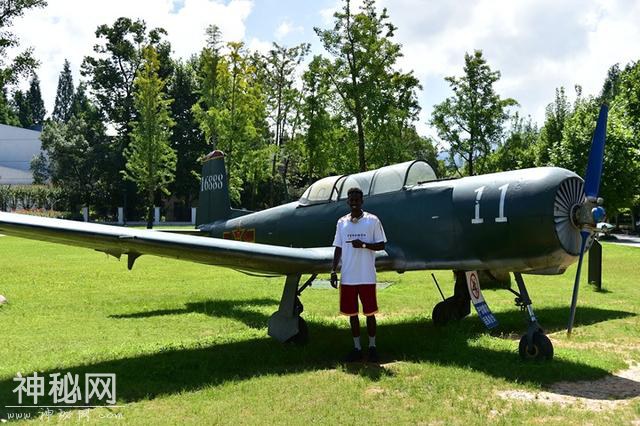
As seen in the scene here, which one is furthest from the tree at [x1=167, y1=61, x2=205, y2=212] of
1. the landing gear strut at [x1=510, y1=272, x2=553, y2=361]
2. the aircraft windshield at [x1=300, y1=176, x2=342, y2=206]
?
the landing gear strut at [x1=510, y1=272, x2=553, y2=361]

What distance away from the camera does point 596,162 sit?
666 cm

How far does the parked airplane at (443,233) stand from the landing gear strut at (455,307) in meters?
0.03

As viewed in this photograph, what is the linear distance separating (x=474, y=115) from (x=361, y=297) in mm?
33036

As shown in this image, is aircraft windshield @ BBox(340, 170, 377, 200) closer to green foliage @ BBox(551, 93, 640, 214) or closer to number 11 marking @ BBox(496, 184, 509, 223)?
number 11 marking @ BBox(496, 184, 509, 223)

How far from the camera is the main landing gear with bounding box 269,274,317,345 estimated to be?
7382 mm

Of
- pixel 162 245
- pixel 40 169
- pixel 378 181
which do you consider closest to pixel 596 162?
pixel 378 181

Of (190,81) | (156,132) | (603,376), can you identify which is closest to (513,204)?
(603,376)

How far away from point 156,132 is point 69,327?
129ft

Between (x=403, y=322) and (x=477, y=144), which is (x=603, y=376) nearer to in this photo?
(x=403, y=322)

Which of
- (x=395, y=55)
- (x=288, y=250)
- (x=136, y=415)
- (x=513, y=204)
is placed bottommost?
(x=136, y=415)

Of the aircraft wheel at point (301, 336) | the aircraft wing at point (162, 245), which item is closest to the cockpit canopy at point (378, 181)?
the aircraft wing at point (162, 245)

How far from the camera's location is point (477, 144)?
37.3 metres

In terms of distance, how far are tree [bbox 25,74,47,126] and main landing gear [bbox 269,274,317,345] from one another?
147 m

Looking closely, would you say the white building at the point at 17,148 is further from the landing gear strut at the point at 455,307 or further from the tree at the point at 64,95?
the landing gear strut at the point at 455,307
